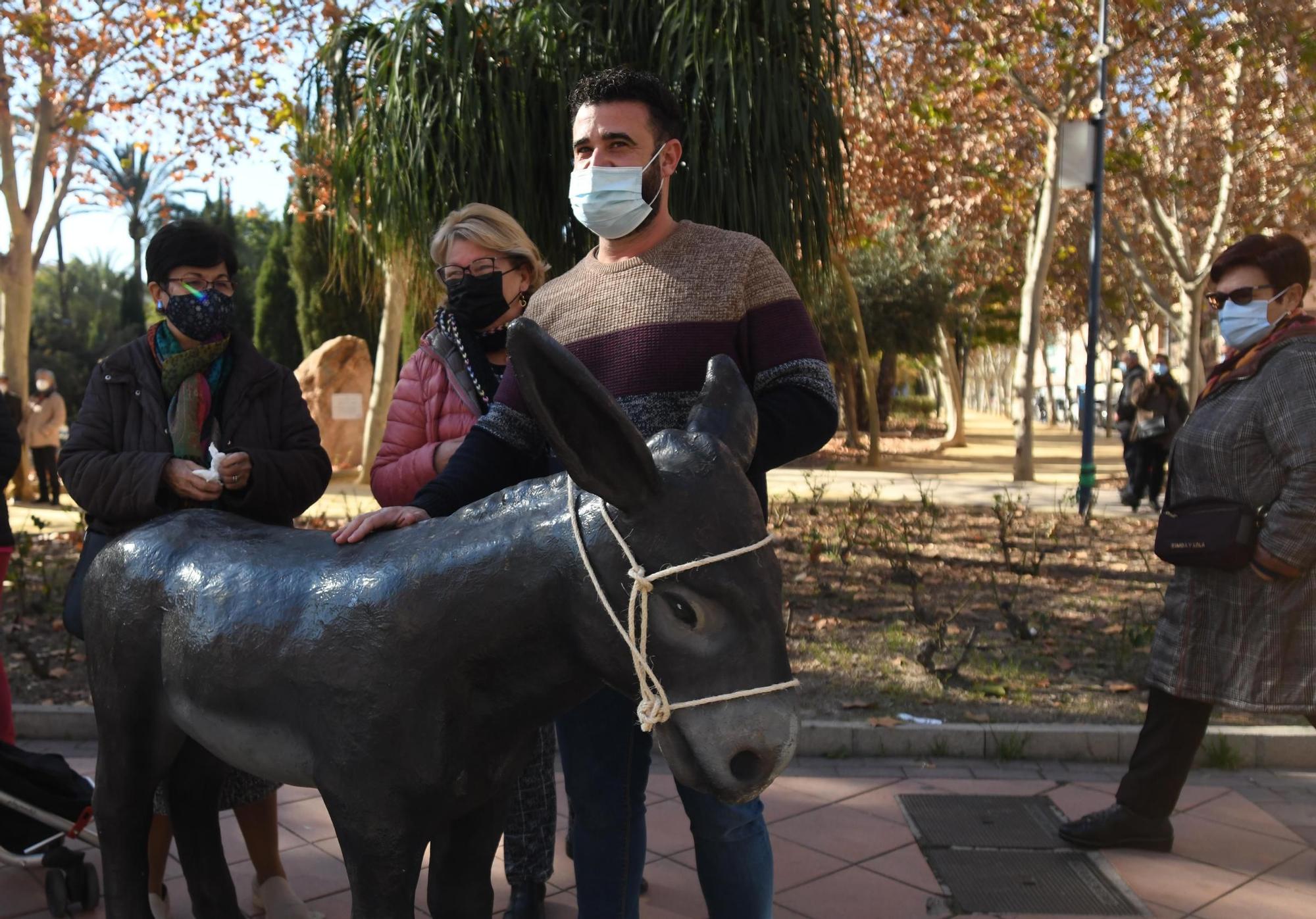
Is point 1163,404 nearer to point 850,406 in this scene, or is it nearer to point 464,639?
point 850,406

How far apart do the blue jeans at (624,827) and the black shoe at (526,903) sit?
0.77 metres

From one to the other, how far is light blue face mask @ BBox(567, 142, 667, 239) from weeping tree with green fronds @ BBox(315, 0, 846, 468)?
4.44 m

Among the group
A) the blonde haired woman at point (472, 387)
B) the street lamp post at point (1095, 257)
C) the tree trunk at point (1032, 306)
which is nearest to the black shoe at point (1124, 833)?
the blonde haired woman at point (472, 387)

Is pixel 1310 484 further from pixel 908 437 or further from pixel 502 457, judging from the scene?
pixel 908 437

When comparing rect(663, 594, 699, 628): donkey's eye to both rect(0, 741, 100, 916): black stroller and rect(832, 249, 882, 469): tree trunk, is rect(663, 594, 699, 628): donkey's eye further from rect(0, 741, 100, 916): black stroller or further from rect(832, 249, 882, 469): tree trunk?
rect(832, 249, 882, 469): tree trunk

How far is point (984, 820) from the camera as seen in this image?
4195 mm

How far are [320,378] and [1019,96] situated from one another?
12.0 metres

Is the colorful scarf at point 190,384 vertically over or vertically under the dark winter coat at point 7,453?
over

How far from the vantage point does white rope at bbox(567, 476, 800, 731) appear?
1.73 m

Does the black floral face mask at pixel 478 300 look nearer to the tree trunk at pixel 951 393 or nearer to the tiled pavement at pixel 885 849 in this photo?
the tiled pavement at pixel 885 849

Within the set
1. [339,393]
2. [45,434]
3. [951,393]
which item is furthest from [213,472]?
[951,393]

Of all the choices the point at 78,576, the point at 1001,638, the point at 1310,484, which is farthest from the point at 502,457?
the point at 1001,638

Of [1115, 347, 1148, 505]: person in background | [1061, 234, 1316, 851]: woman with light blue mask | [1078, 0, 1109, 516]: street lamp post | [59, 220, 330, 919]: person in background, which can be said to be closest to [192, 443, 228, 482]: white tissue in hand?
[59, 220, 330, 919]: person in background

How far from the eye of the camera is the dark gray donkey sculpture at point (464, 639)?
1725 mm
